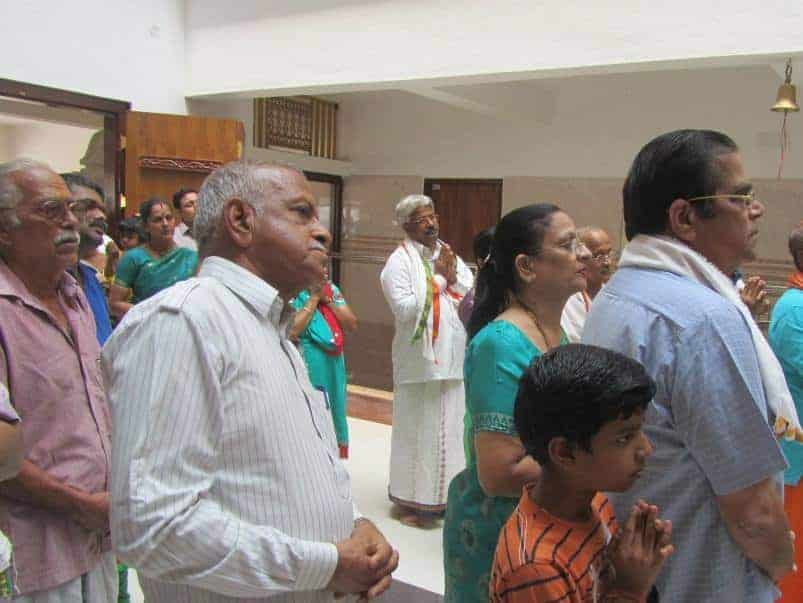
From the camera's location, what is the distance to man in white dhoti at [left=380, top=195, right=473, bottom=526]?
3.57m

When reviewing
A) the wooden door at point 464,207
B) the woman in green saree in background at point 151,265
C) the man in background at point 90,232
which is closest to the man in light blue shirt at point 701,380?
the man in background at point 90,232

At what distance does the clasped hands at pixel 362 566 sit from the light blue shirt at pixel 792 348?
1.97 metres

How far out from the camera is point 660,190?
1338mm

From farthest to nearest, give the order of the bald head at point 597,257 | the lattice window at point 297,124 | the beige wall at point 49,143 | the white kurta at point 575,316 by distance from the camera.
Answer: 1. the lattice window at point 297,124
2. the beige wall at point 49,143
3. the bald head at point 597,257
4. the white kurta at point 575,316

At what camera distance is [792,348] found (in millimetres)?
2635

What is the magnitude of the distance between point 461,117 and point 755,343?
21.7 ft

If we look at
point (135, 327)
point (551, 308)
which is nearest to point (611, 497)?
point (551, 308)

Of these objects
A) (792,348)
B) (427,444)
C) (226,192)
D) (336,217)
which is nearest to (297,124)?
(336,217)

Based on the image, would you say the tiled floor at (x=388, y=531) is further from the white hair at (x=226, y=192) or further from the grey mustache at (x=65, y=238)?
the white hair at (x=226, y=192)

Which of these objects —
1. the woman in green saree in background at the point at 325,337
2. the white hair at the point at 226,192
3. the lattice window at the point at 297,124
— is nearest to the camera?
the white hair at the point at 226,192

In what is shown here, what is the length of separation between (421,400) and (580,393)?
8.19 feet

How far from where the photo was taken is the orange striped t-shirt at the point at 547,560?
110 cm

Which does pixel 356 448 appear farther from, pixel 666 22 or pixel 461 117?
pixel 461 117

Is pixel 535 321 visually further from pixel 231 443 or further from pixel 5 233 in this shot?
pixel 5 233
